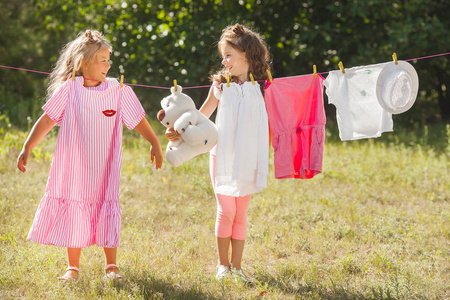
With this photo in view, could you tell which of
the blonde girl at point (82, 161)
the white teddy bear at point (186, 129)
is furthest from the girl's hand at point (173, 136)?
the blonde girl at point (82, 161)

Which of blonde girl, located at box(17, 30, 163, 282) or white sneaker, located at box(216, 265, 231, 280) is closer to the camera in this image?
blonde girl, located at box(17, 30, 163, 282)

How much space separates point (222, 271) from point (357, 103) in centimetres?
154

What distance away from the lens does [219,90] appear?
11.5 ft

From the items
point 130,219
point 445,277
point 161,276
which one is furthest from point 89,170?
point 445,277

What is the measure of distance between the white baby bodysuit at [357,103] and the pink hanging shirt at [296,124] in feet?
0.47

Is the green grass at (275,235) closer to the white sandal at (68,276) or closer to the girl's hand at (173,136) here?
the white sandal at (68,276)

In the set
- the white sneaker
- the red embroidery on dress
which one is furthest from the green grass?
the red embroidery on dress

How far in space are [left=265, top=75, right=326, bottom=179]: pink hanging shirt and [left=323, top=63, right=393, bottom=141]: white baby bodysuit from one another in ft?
0.47

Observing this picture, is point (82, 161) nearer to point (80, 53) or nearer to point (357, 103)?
point (80, 53)

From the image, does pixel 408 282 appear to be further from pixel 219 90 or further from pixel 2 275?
pixel 2 275

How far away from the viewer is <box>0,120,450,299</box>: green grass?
3406mm

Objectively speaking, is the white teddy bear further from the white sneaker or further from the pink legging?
the white sneaker

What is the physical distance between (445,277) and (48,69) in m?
12.7

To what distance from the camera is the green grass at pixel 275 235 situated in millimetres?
3406
